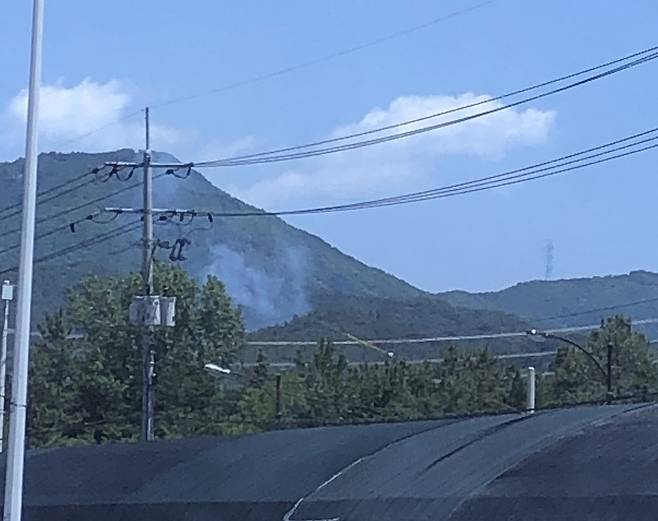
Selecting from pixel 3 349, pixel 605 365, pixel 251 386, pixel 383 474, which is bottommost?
pixel 383 474

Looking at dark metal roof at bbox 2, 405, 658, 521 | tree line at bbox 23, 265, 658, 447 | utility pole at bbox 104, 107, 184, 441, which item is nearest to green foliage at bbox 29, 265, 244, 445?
tree line at bbox 23, 265, 658, 447

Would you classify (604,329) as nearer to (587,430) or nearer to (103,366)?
(103,366)

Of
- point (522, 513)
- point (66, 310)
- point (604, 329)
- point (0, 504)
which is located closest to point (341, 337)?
point (66, 310)

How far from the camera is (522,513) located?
1499cm

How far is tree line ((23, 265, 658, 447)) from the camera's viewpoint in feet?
211

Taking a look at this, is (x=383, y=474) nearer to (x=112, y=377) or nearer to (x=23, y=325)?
(x=23, y=325)

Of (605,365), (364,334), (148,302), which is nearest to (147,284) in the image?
(148,302)

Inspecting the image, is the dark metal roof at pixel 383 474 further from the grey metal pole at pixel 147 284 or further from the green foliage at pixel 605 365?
the green foliage at pixel 605 365

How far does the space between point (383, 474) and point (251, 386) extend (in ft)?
199

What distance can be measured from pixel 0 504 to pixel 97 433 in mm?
45013

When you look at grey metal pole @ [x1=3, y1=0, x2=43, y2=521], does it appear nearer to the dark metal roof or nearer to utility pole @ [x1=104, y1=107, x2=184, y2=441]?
the dark metal roof

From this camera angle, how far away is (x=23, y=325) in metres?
19.6

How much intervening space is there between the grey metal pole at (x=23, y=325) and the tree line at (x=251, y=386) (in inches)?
1524

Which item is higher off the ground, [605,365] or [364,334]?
[364,334]
